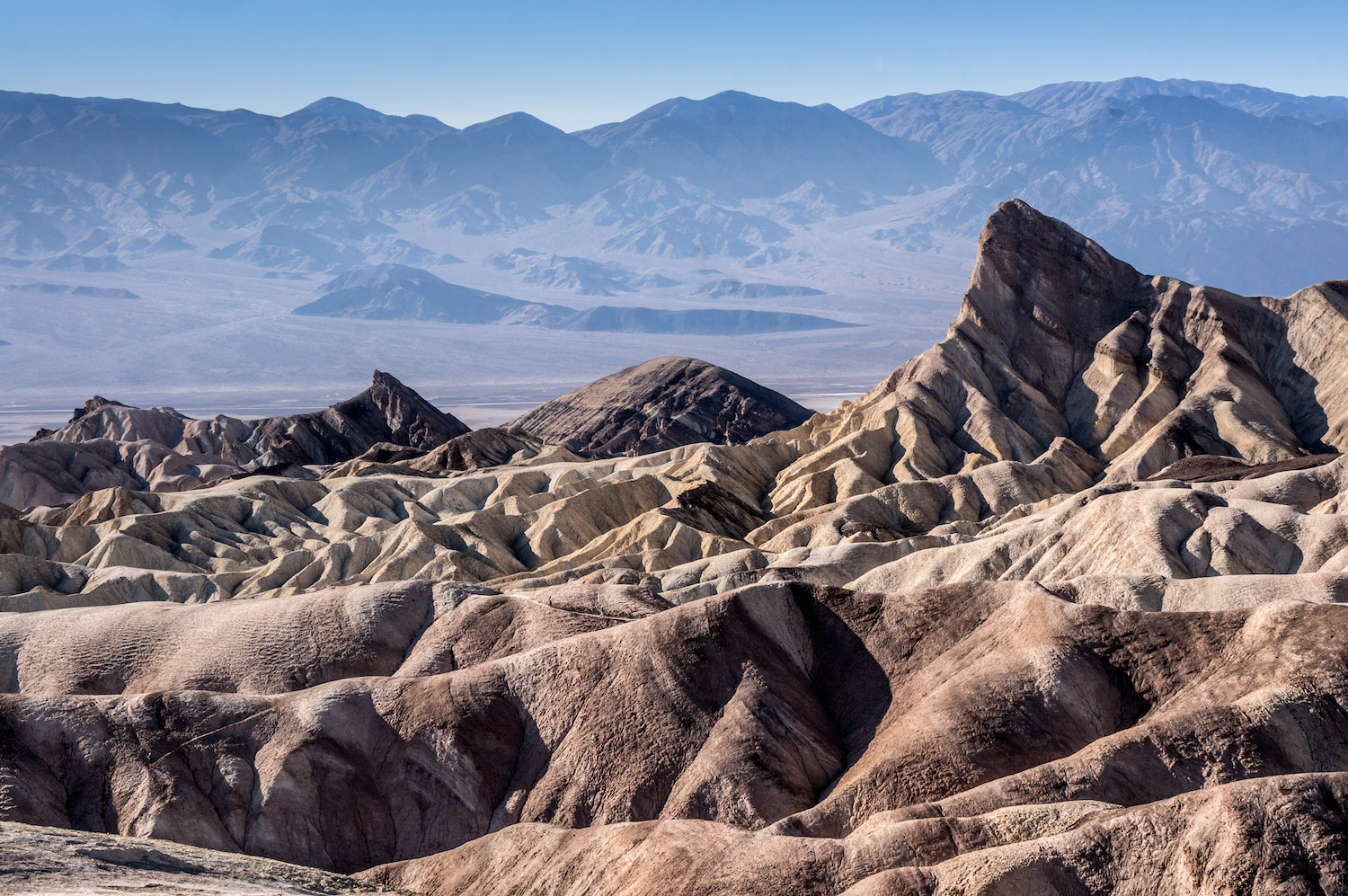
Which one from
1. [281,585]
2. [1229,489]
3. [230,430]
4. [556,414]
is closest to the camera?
[1229,489]

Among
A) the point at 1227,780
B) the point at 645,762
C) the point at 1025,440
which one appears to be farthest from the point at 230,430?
the point at 1227,780

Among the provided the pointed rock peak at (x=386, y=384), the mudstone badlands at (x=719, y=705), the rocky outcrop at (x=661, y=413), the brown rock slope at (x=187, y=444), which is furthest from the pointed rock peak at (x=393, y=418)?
the mudstone badlands at (x=719, y=705)

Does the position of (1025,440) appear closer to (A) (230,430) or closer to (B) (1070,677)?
(B) (1070,677)

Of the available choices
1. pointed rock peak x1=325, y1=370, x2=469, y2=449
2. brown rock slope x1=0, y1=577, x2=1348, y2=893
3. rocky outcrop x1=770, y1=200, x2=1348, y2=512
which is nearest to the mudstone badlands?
brown rock slope x1=0, y1=577, x2=1348, y2=893

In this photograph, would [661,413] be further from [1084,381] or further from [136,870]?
[136,870]

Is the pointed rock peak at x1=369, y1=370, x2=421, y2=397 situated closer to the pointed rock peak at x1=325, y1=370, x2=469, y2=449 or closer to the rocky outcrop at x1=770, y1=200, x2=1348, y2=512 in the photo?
the pointed rock peak at x1=325, y1=370, x2=469, y2=449

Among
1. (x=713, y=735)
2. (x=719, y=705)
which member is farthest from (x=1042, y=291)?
(x=713, y=735)

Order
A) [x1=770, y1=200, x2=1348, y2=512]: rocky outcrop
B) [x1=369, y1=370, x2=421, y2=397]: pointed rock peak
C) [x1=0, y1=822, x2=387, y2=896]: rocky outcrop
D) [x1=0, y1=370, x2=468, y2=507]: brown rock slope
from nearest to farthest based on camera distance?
1. [x1=0, y1=822, x2=387, y2=896]: rocky outcrop
2. [x1=770, y1=200, x2=1348, y2=512]: rocky outcrop
3. [x1=0, y1=370, x2=468, y2=507]: brown rock slope
4. [x1=369, y1=370, x2=421, y2=397]: pointed rock peak
